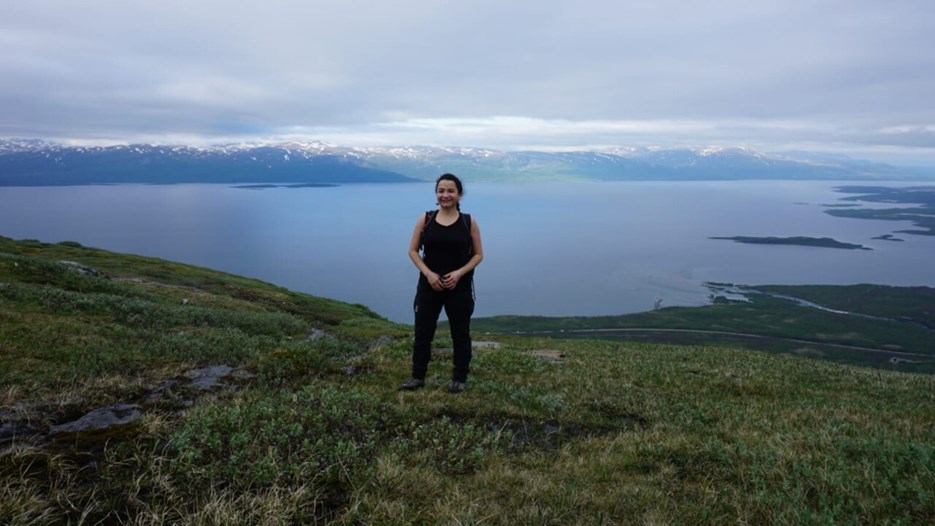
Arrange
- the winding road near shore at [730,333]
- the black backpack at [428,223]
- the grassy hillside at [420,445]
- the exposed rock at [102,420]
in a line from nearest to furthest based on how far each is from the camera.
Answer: the grassy hillside at [420,445] → the exposed rock at [102,420] → the black backpack at [428,223] → the winding road near shore at [730,333]

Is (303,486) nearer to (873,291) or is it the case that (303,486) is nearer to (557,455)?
(557,455)

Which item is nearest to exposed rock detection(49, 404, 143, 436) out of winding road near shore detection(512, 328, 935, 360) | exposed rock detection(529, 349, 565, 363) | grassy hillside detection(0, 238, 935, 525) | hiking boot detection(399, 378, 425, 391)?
grassy hillside detection(0, 238, 935, 525)

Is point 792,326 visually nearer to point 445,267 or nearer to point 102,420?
point 445,267

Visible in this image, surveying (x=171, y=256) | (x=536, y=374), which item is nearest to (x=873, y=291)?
(x=536, y=374)

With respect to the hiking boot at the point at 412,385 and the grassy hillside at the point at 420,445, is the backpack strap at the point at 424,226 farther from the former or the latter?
the grassy hillside at the point at 420,445

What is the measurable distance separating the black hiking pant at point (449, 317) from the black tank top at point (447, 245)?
24 centimetres

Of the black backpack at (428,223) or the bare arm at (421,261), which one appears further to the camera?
the black backpack at (428,223)

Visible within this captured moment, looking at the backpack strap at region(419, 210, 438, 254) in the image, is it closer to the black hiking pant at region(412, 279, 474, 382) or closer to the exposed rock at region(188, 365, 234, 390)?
the black hiking pant at region(412, 279, 474, 382)

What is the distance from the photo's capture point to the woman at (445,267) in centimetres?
923

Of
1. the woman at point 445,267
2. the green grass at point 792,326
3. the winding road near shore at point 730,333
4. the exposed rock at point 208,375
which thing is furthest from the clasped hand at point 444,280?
the winding road near shore at point 730,333

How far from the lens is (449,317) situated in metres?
9.64

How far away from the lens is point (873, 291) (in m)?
158

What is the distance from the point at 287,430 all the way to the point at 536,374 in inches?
262

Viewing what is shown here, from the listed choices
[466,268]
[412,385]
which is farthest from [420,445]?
[466,268]
